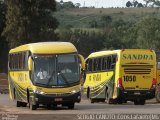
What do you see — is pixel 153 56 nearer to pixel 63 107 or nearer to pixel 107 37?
pixel 63 107

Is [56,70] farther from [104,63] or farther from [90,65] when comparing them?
[90,65]

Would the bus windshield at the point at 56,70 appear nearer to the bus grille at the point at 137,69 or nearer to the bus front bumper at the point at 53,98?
the bus front bumper at the point at 53,98

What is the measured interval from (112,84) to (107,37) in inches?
3360

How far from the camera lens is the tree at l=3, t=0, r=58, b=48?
72.5m

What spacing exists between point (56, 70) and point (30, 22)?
42619 mm

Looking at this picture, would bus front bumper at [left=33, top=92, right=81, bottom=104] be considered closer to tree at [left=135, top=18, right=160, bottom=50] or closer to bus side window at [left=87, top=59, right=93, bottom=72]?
bus side window at [left=87, top=59, right=93, bottom=72]

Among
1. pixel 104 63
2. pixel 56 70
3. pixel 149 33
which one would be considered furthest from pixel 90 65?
pixel 149 33

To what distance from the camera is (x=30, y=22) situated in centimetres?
7306

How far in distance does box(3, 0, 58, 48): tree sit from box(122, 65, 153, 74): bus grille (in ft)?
118

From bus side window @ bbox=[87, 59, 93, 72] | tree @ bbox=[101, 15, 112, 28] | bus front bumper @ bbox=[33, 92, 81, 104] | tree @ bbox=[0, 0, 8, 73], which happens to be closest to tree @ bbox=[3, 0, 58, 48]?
tree @ bbox=[0, 0, 8, 73]

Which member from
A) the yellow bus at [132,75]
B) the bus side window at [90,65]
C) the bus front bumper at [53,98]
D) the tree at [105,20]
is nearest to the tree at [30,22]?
the bus side window at [90,65]

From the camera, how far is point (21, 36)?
72375 mm

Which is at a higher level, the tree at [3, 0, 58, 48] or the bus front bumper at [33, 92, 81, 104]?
the tree at [3, 0, 58, 48]

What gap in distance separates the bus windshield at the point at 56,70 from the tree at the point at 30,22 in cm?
4118
